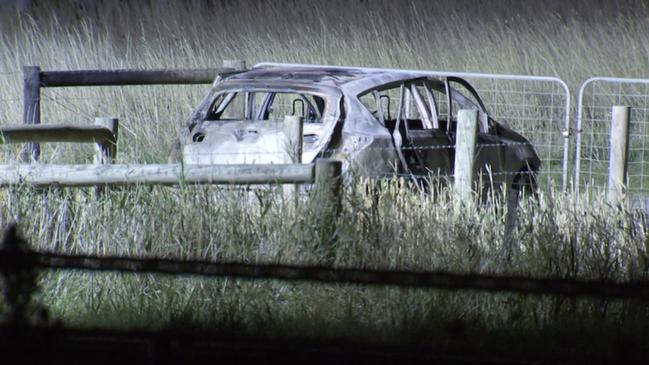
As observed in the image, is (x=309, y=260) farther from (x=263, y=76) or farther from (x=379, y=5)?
(x=379, y=5)

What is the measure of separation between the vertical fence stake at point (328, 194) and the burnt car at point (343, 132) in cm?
140

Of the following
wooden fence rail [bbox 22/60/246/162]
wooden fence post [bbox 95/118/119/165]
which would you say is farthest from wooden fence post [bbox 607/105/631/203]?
wooden fence post [bbox 95/118/119/165]

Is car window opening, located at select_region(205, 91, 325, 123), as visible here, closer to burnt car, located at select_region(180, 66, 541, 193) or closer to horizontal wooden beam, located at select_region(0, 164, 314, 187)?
burnt car, located at select_region(180, 66, 541, 193)

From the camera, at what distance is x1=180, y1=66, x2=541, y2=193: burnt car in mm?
7832

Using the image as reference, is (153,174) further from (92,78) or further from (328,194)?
(92,78)

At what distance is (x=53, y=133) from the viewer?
7.27 meters

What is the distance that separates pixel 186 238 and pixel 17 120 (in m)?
6.47

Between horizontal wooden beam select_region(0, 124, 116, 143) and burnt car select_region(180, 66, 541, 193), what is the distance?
2.44 feet

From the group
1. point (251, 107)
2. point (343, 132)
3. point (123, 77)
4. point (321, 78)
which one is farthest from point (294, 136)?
point (123, 77)

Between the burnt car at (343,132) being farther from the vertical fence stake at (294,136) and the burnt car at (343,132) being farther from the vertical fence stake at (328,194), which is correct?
the vertical fence stake at (328,194)

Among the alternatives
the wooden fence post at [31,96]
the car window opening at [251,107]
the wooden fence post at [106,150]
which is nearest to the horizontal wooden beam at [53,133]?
the wooden fence post at [106,150]

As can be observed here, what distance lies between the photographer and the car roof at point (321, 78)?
8.24m

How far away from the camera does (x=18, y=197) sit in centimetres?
626

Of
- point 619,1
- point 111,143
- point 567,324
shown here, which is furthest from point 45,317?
point 619,1
